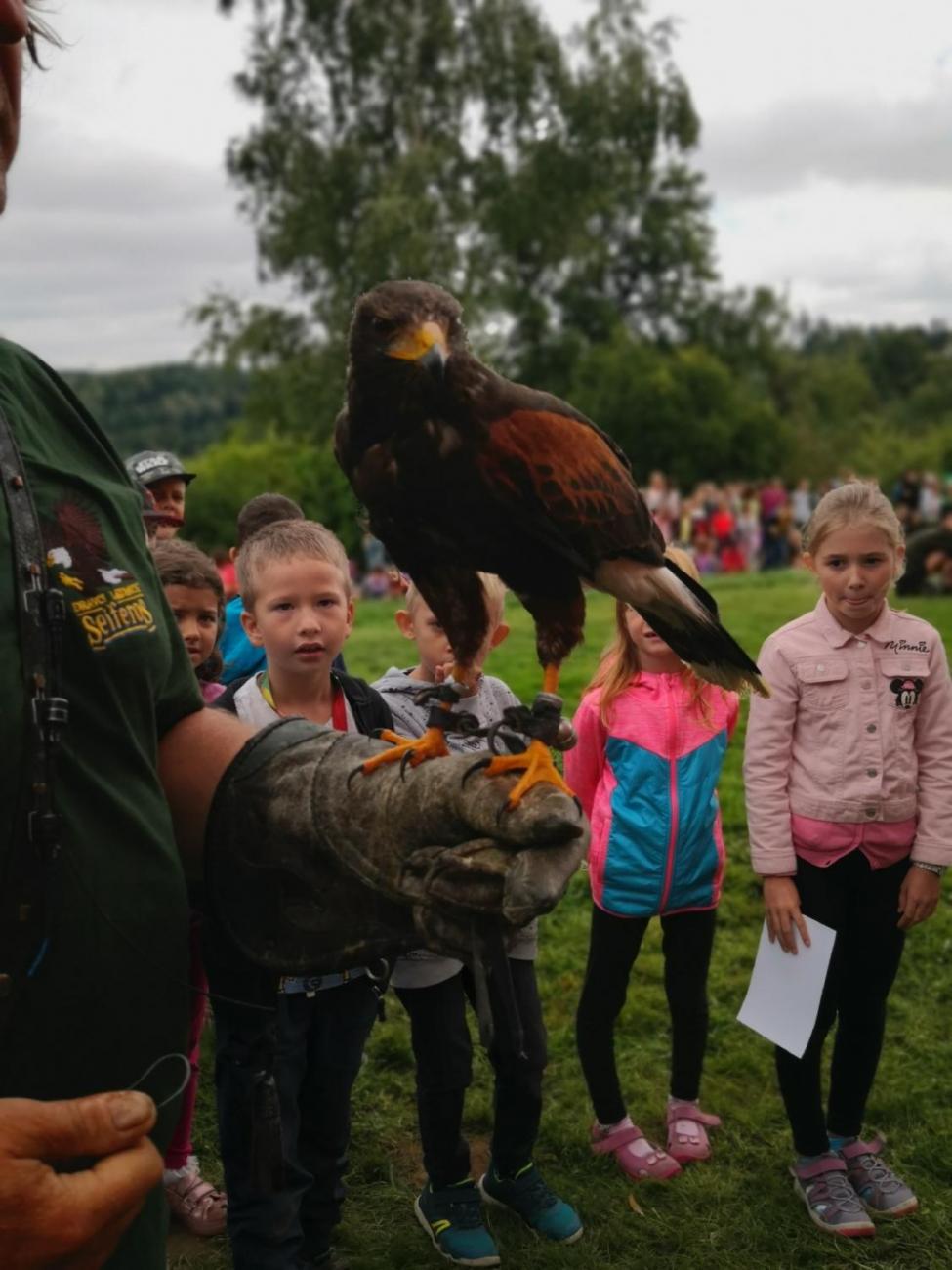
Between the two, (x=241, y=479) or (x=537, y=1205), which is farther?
(x=241, y=479)

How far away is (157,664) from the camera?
1.51 metres

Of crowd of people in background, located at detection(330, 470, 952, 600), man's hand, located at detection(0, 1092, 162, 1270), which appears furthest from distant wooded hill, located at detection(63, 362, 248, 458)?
man's hand, located at detection(0, 1092, 162, 1270)

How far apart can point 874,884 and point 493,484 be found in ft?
6.59

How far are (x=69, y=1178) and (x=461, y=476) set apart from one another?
103 cm

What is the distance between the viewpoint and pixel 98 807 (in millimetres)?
1398

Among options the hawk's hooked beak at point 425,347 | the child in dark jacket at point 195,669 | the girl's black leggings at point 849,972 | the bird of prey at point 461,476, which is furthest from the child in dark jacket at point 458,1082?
the hawk's hooked beak at point 425,347

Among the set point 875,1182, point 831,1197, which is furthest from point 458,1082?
point 875,1182

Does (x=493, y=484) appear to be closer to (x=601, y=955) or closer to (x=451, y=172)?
(x=601, y=955)

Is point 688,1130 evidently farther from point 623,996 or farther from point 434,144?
point 434,144

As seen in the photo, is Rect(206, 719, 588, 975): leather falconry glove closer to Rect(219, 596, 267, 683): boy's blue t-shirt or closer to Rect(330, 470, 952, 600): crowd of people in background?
Rect(219, 596, 267, 683): boy's blue t-shirt

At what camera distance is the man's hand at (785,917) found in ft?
10.0

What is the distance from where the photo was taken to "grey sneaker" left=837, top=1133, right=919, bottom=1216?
311 cm

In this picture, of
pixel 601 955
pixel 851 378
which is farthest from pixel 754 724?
pixel 851 378

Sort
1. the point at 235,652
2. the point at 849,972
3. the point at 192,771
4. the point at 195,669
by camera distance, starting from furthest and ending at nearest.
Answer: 1. the point at 235,652
2. the point at 195,669
3. the point at 849,972
4. the point at 192,771
